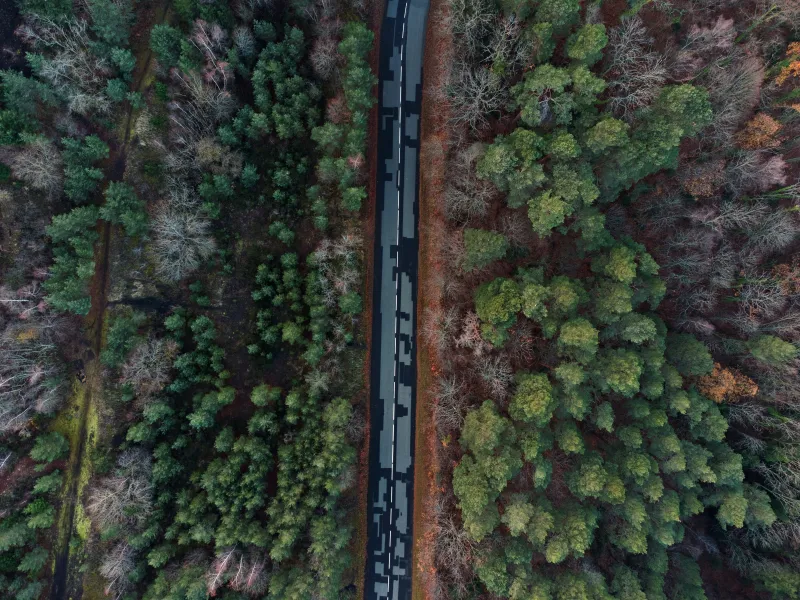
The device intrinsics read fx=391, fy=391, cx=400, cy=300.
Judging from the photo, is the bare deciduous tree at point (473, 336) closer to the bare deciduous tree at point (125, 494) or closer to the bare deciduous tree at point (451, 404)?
the bare deciduous tree at point (451, 404)

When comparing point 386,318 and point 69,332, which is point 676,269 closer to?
point 386,318

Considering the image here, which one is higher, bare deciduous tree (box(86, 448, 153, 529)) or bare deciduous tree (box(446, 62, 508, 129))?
bare deciduous tree (box(446, 62, 508, 129))

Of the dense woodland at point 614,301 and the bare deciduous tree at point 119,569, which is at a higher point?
the dense woodland at point 614,301

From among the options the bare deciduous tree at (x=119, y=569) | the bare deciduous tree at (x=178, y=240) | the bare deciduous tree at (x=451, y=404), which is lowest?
the bare deciduous tree at (x=119, y=569)

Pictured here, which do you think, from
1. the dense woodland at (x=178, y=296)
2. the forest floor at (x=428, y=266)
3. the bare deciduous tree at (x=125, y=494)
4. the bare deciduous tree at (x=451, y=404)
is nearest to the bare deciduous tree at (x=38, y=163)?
the dense woodland at (x=178, y=296)

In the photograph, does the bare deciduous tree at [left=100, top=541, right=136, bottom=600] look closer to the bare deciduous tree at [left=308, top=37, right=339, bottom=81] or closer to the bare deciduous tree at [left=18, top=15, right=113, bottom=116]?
the bare deciduous tree at [left=18, top=15, right=113, bottom=116]

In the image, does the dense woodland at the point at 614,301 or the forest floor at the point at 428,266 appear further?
the forest floor at the point at 428,266

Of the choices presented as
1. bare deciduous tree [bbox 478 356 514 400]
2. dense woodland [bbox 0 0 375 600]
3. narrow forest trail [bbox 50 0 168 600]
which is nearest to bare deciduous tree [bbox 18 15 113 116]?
dense woodland [bbox 0 0 375 600]
